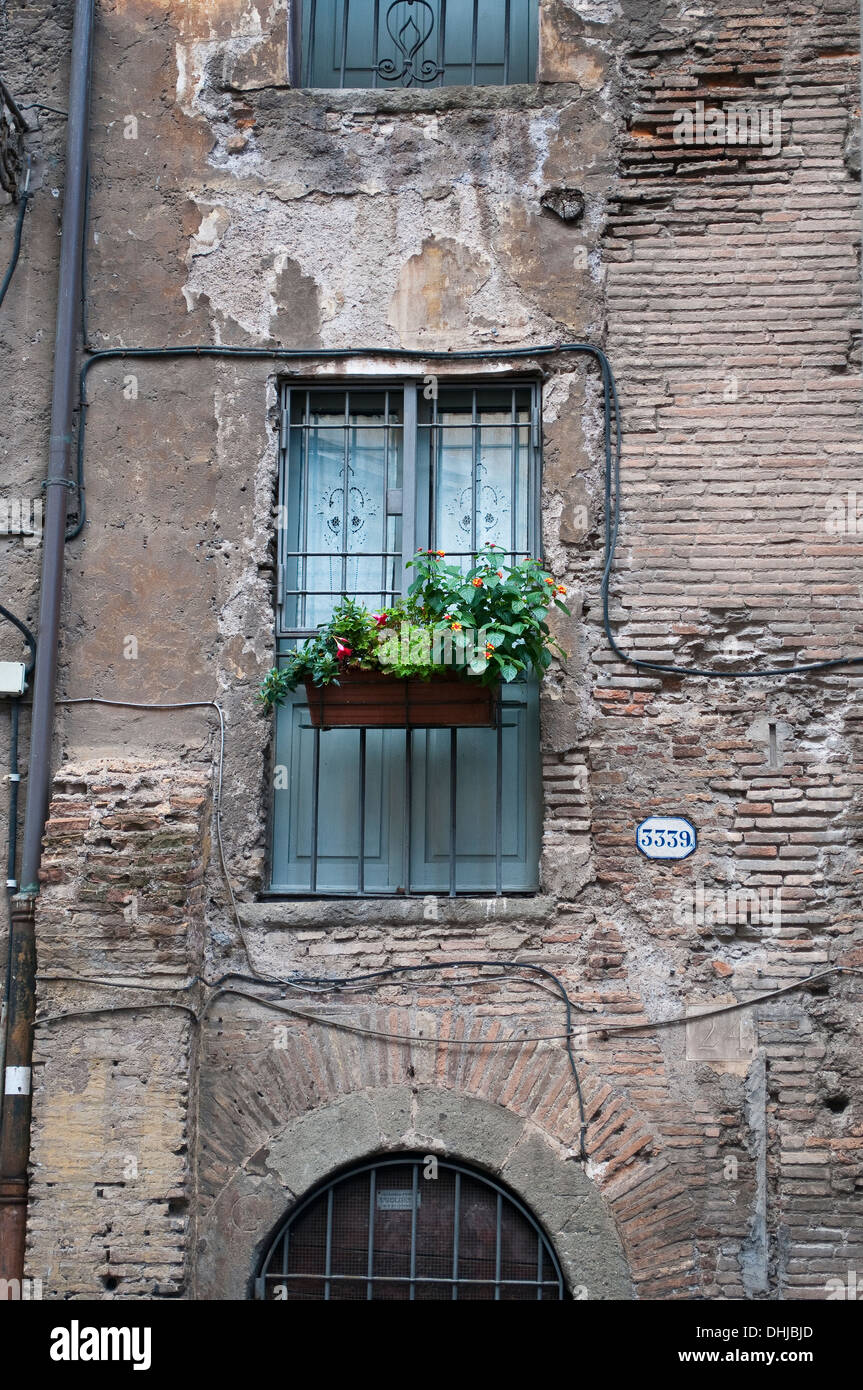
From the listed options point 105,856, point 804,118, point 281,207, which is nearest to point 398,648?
point 105,856

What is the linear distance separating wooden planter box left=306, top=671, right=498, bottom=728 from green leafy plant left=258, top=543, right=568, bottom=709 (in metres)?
0.06

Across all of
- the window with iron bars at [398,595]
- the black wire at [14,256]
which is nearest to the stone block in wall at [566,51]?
the window with iron bars at [398,595]

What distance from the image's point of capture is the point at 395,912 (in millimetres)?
5793

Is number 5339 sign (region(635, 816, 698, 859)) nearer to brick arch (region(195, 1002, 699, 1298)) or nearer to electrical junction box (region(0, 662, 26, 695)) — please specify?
brick arch (region(195, 1002, 699, 1298))

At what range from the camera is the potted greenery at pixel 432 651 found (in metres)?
5.50

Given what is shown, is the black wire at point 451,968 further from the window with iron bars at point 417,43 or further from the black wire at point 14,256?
the window with iron bars at point 417,43

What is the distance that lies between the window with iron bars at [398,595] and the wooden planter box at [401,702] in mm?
276

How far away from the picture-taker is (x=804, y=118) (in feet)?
20.4

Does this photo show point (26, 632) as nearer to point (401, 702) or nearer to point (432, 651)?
point (401, 702)

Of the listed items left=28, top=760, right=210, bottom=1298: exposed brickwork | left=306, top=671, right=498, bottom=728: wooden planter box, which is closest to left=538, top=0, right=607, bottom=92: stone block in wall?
left=306, top=671, right=498, bottom=728: wooden planter box

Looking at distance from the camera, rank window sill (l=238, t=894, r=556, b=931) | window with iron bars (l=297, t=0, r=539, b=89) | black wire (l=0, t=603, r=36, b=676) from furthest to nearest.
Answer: window with iron bars (l=297, t=0, r=539, b=89) < black wire (l=0, t=603, r=36, b=676) < window sill (l=238, t=894, r=556, b=931)

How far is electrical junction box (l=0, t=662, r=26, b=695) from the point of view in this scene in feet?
19.7

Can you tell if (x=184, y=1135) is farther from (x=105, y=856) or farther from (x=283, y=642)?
(x=283, y=642)

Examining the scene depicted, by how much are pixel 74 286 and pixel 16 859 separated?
254 centimetres
